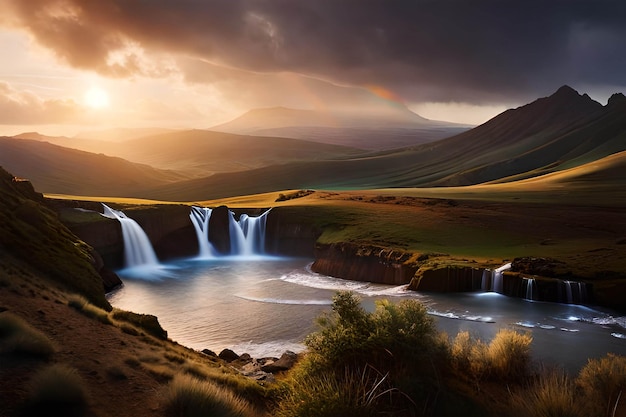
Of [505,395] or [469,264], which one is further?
[469,264]

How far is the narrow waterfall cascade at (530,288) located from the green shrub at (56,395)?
99.1 ft

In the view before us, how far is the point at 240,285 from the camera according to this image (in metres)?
41.1

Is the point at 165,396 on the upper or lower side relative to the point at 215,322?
upper

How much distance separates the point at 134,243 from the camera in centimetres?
5084

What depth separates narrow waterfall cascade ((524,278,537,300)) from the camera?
3262 cm

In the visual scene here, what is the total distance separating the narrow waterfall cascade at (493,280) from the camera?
1350 inches

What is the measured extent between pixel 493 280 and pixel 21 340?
1220 inches

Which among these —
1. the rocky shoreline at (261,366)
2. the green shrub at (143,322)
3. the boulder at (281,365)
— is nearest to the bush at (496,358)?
the rocky shoreline at (261,366)

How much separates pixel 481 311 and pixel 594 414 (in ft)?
70.5

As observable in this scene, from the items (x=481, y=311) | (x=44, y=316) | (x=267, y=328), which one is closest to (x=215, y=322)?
(x=267, y=328)

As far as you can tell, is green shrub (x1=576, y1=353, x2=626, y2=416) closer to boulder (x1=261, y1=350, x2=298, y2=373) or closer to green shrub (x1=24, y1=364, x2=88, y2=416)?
boulder (x1=261, y1=350, x2=298, y2=373)

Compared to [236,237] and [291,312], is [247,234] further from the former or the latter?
[291,312]

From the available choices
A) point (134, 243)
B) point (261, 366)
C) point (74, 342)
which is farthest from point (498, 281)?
point (134, 243)

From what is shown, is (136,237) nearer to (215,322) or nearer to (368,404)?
(215,322)
